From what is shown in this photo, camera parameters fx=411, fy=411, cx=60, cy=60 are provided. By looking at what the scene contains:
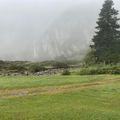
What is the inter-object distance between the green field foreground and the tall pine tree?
34094mm

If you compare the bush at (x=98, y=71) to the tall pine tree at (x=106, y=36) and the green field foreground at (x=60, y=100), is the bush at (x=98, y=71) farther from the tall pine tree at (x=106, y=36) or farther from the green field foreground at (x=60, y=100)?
the tall pine tree at (x=106, y=36)

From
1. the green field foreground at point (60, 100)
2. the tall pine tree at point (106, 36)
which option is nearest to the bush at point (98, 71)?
the green field foreground at point (60, 100)

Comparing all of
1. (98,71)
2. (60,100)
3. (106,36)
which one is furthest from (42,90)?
(106,36)

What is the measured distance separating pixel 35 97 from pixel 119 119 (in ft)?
32.5

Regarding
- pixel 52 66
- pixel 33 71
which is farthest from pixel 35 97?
pixel 52 66

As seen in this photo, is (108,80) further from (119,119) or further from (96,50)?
(96,50)

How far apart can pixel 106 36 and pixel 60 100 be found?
172ft

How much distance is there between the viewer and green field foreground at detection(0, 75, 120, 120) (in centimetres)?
2653

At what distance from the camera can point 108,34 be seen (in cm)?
8431

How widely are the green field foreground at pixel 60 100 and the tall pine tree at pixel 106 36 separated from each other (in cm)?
3409

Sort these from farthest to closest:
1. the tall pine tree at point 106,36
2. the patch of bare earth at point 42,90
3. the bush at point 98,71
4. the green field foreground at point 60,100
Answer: the tall pine tree at point 106,36, the bush at point 98,71, the patch of bare earth at point 42,90, the green field foreground at point 60,100

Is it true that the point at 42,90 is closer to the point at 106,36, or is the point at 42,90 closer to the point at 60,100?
the point at 60,100

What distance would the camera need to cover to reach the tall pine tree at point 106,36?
3236 inches

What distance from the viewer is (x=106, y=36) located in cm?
8400
